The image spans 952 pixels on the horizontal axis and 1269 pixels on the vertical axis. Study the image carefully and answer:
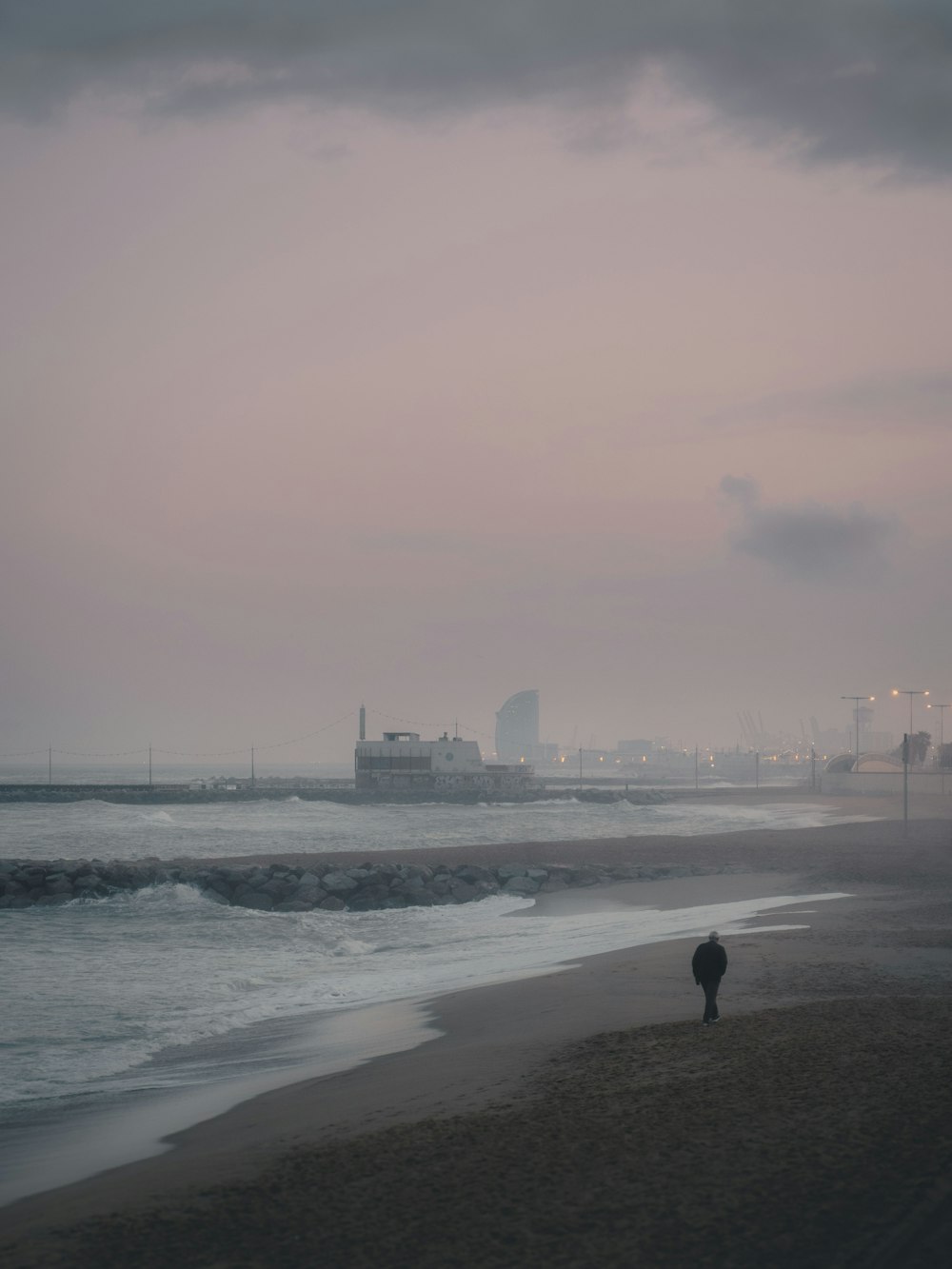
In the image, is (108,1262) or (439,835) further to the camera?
(439,835)

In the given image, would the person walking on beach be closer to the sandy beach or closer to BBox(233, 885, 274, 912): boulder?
the sandy beach

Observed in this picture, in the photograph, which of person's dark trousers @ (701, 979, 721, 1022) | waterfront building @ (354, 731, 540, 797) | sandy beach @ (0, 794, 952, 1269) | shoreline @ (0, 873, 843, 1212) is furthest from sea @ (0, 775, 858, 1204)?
waterfront building @ (354, 731, 540, 797)

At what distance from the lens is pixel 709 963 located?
1322 cm

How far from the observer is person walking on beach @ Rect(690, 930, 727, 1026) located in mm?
13164

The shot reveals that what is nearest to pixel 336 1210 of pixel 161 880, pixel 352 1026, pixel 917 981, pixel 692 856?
pixel 352 1026

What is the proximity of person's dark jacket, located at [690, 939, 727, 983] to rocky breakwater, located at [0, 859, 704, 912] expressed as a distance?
65.8ft

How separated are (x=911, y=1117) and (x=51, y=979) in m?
17.1

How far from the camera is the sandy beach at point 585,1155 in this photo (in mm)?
6832

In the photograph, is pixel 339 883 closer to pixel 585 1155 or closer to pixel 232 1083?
pixel 232 1083

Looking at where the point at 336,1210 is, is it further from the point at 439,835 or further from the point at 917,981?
the point at 439,835

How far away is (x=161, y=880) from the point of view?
35938 millimetres

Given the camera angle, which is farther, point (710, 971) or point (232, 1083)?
point (710, 971)

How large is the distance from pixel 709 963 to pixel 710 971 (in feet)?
0.30

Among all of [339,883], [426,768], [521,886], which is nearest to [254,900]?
[339,883]
